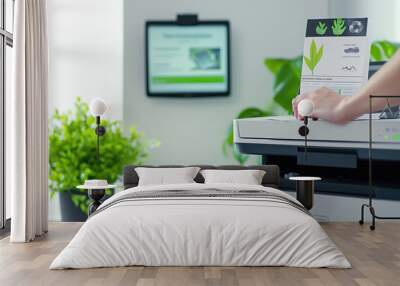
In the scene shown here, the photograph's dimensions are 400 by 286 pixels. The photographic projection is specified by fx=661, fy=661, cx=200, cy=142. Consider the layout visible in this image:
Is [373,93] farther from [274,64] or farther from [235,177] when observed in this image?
[274,64]

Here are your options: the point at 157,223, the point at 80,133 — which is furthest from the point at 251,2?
the point at 157,223

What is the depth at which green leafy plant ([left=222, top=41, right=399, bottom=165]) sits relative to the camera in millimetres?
6004

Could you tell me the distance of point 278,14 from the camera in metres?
6.11

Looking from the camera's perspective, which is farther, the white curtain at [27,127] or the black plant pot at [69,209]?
the black plant pot at [69,209]

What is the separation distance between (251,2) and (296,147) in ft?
A: 5.20

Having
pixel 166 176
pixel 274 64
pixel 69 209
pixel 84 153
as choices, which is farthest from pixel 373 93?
pixel 69 209

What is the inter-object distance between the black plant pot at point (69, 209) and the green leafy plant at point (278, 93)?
1.47 meters

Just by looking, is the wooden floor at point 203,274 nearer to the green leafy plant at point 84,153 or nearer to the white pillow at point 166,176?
the white pillow at point 166,176

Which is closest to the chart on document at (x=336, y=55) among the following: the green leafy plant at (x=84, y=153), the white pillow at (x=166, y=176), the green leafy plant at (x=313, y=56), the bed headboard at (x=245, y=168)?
the green leafy plant at (x=313, y=56)

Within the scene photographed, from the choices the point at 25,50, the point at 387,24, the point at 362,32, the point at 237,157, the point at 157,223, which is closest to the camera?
the point at 157,223

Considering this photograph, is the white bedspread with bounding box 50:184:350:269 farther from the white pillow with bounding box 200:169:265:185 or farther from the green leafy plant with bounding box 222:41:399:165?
the green leafy plant with bounding box 222:41:399:165

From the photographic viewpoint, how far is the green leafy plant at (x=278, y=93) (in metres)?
6.00

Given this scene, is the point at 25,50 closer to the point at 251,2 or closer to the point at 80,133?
the point at 80,133

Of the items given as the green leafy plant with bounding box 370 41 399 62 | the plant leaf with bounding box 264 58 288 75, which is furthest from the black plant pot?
the green leafy plant with bounding box 370 41 399 62
